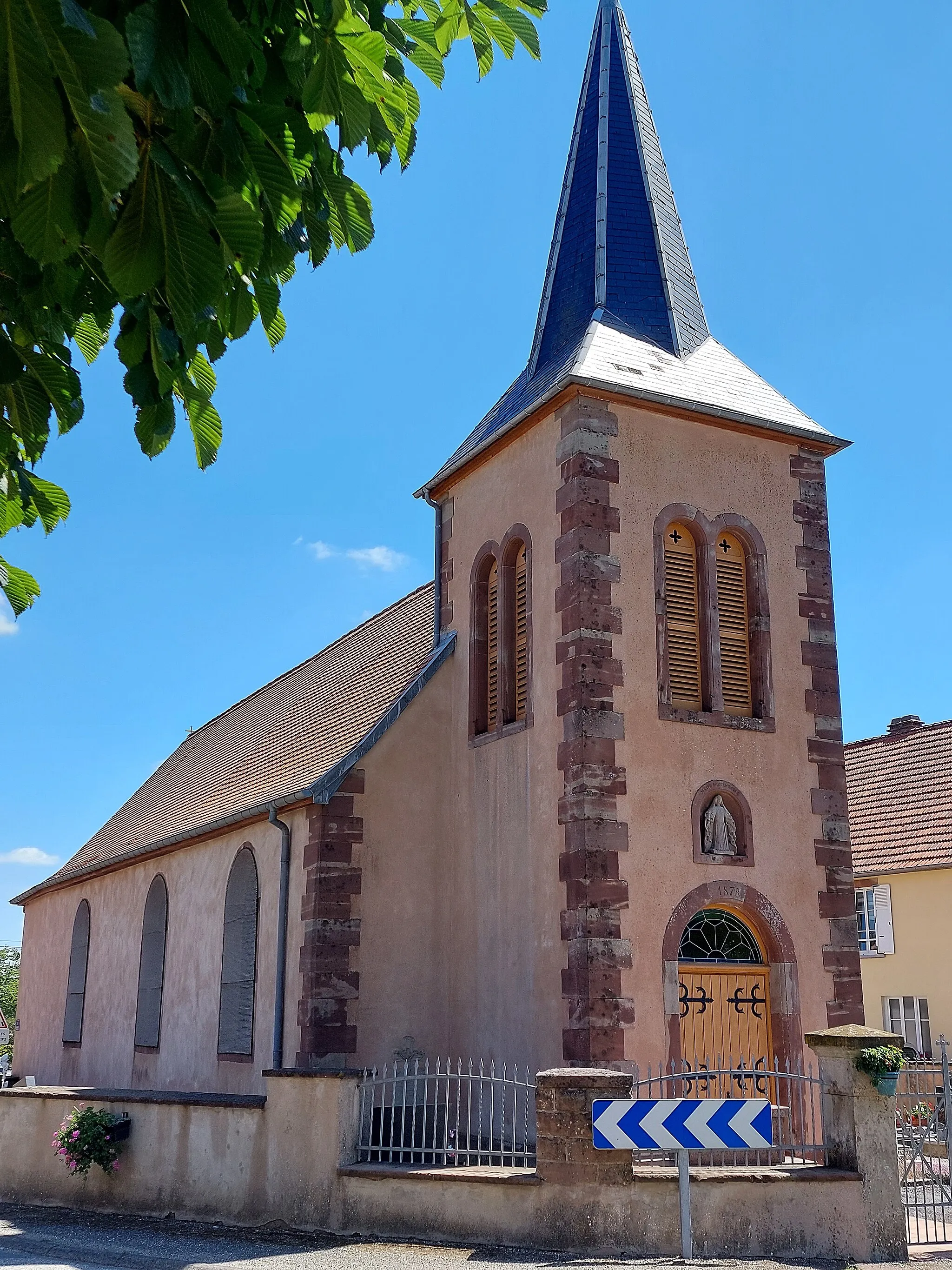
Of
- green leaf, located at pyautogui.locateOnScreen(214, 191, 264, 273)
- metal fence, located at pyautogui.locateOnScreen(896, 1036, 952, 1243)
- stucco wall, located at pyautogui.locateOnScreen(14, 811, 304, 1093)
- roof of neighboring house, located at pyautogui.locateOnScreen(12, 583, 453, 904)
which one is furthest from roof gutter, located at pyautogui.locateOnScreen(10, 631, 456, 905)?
green leaf, located at pyautogui.locateOnScreen(214, 191, 264, 273)

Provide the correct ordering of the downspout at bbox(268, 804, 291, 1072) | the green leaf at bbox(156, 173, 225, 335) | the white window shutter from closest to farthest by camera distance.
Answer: the green leaf at bbox(156, 173, 225, 335) → the downspout at bbox(268, 804, 291, 1072) → the white window shutter

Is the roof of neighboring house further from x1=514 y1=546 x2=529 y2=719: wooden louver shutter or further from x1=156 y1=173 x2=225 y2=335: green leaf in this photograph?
x1=156 y1=173 x2=225 y2=335: green leaf

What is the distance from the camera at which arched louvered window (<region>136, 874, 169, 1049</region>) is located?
19.0 meters

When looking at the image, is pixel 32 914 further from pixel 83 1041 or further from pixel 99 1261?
pixel 99 1261

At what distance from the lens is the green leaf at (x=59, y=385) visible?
3.89 metres

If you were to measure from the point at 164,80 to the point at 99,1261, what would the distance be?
10.2 m

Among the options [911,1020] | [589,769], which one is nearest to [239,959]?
[589,769]

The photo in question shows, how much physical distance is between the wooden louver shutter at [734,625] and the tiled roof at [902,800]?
8012 mm

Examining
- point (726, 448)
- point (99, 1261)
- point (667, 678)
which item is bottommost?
point (99, 1261)

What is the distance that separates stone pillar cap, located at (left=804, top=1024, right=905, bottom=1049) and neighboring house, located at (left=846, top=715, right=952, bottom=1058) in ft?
32.4

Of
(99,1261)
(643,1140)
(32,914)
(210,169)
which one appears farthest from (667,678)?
(32,914)

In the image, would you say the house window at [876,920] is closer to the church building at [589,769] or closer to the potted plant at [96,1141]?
the church building at [589,769]

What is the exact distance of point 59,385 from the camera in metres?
3.95

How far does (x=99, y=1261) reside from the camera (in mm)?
10484
